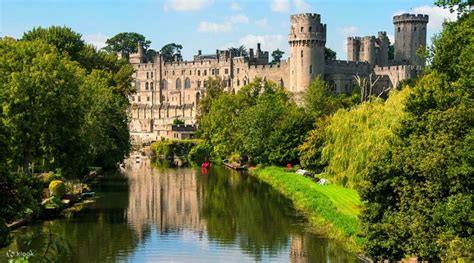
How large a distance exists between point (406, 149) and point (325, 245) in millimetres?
5811

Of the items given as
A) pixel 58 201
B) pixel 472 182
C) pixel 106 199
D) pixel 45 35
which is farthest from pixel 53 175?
pixel 45 35

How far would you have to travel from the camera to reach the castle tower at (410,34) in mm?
99312

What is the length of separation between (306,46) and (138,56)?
44859 millimetres

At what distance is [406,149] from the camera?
23484mm

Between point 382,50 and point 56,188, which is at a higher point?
point 382,50

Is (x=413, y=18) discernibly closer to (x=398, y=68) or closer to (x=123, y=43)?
(x=398, y=68)

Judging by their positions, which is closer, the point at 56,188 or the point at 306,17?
the point at 56,188

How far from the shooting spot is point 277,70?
93.1 meters

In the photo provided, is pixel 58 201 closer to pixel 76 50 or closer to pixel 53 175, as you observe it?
pixel 53 175

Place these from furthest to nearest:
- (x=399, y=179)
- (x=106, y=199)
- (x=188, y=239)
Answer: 1. (x=106, y=199)
2. (x=188, y=239)
3. (x=399, y=179)

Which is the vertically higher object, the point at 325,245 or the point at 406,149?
the point at 406,149

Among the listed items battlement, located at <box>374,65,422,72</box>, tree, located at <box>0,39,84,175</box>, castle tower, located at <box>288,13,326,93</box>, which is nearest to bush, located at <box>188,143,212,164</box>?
castle tower, located at <box>288,13,326,93</box>

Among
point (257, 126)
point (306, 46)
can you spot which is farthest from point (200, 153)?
point (306, 46)

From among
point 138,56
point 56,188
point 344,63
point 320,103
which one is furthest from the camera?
point 138,56
